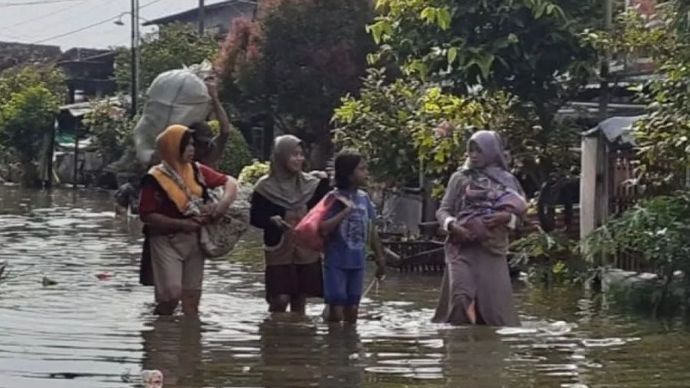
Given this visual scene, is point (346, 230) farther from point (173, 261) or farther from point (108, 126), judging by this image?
point (108, 126)

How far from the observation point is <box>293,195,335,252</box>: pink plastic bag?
10531 millimetres

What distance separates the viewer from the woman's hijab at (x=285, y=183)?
36.8 feet

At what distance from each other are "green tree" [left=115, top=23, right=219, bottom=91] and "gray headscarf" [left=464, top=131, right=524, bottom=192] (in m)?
37.3

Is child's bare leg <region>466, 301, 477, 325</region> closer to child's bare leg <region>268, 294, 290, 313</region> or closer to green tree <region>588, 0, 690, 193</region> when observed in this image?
child's bare leg <region>268, 294, 290, 313</region>

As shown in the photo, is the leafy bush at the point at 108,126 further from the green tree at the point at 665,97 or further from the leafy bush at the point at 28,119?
the green tree at the point at 665,97

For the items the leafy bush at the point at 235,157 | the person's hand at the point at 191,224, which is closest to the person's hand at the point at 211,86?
the person's hand at the point at 191,224

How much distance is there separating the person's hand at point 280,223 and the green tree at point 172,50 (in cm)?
3686

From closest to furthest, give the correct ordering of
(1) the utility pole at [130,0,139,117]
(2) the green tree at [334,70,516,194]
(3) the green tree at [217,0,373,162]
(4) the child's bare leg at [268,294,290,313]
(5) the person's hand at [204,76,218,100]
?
(4) the child's bare leg at [268,294,290,313]
(5) the person's hand at [204,76,218,100]
(2) the green tree at [334,70,516,194]
(3) the green tree at [217,0,373,162]
(1) the utility pole at [130,0,139,117]

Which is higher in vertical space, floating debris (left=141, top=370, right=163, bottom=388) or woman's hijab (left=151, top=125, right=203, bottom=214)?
woman's hijab (left=151, top=125, right=203, bottom=214)

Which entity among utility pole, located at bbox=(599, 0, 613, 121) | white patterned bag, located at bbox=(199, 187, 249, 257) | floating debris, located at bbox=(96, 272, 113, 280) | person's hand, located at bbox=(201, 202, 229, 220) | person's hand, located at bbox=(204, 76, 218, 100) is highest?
utility pole, located at bbox=(599, 0, 613, 121)

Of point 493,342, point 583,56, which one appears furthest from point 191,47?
point 493,342

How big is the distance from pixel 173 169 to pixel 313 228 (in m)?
1.06

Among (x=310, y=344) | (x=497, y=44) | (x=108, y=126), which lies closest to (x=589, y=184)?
(x=497, y=44)

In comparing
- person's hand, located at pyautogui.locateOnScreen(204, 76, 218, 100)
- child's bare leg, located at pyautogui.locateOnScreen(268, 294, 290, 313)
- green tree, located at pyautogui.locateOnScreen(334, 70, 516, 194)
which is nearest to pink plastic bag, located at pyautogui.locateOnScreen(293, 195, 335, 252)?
child's bare leg, located at pyautogui.locateOnScreen(268, 294, 290, 313)
